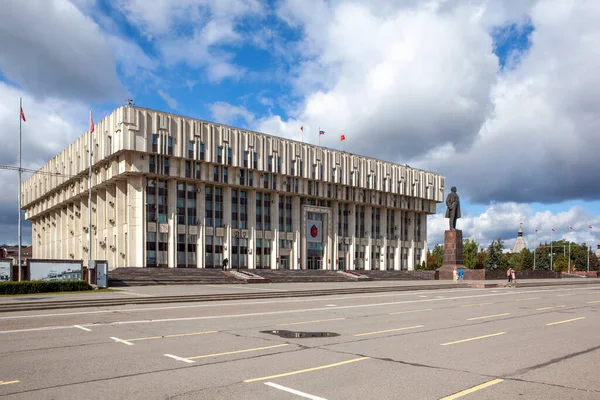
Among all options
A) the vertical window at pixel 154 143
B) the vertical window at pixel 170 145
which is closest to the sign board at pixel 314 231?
the vertical window at pixel 170 145

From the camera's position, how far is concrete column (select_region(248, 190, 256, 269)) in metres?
64.8

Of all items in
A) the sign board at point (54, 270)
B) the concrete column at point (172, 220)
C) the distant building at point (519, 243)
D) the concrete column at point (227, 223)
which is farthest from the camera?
the distant building at point (519, 243)

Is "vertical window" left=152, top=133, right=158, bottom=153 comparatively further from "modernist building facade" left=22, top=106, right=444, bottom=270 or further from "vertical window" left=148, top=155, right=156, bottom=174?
"vertical window" left=148, top=155, right=156, bottom=174

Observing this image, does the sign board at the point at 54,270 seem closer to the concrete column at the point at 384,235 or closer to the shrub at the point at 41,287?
the shrub at the point at 41,287

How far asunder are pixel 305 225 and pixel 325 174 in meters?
7.84

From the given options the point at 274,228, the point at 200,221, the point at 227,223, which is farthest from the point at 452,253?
the point at 200,221

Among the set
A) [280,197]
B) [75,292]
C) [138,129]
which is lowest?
[75,292]

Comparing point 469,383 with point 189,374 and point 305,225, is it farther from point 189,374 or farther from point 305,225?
point 305,225

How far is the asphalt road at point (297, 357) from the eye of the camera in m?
7.70

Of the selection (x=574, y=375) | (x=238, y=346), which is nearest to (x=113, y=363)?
(x=238, y=346)

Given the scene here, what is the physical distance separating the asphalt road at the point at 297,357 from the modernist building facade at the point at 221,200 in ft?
128

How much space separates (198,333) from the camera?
44.9 ft

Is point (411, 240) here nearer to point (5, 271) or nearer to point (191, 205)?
point (191, 205)

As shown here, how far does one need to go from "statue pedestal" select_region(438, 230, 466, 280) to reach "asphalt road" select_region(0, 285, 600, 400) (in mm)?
37186
